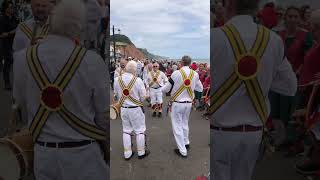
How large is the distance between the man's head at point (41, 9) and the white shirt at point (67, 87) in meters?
0.14

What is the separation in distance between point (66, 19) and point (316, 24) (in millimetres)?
929

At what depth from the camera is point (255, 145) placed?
1.25 metres

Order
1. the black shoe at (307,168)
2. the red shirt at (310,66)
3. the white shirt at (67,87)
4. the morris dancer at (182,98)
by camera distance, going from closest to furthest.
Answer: the white shirt at (67,87), the morris dancer at (182,98), the red shirt at (310,66), the black shoe at (307,168)

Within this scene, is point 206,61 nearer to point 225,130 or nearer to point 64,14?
Result: point 225,130

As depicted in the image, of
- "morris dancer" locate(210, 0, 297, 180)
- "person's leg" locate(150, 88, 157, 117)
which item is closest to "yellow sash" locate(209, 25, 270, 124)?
"morris dancer" locate(210, 0, 297, 180)

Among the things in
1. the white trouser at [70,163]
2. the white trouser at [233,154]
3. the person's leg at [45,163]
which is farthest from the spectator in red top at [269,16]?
the person's leg at [45,163]

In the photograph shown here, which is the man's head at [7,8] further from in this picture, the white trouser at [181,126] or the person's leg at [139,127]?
the white trouser at [181,126]

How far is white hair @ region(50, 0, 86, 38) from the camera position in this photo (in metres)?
1.11

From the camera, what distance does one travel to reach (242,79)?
116cm

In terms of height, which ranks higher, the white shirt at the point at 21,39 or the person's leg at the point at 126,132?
the white shirt at the point at 21,39

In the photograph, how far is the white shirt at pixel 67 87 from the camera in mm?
1101

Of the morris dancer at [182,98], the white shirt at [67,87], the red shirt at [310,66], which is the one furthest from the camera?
the red shirt at [310,66]

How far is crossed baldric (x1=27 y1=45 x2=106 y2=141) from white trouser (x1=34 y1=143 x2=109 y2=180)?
0.09m

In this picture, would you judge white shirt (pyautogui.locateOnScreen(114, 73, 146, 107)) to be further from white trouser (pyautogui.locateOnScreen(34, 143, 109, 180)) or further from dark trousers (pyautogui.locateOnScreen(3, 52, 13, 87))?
dark trousers (pyautogui.locateOnScreen(3, 52, 13, 87))
